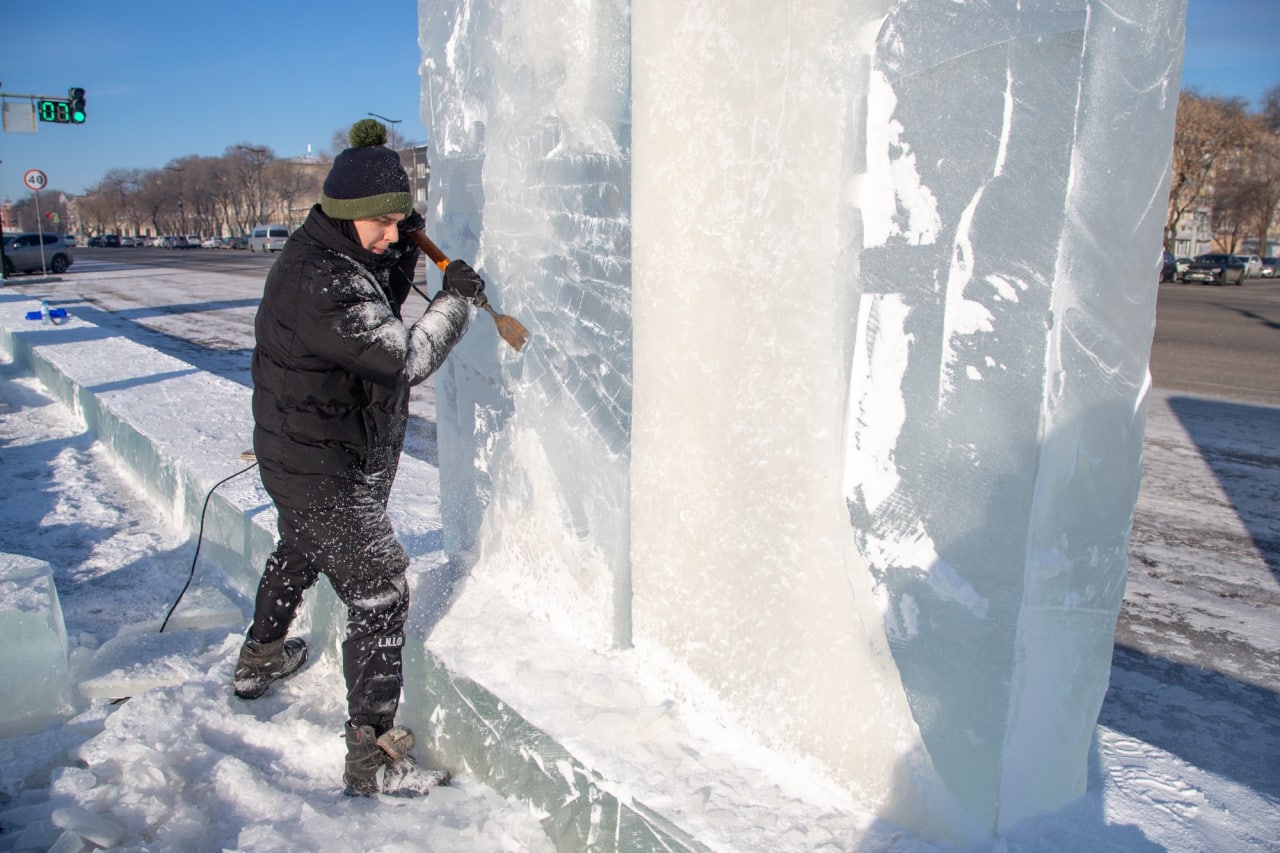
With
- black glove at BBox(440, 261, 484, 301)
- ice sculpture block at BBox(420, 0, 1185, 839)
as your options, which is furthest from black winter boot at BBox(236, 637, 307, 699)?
black glove at BBox(440, 261, 484, 301)

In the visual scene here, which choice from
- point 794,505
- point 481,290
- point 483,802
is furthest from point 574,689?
point 481,290

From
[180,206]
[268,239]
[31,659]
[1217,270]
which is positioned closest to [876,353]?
[31,659]

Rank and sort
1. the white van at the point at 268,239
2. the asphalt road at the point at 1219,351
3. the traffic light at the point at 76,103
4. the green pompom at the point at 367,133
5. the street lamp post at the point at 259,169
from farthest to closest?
the street lamp post at the point at 259,169 → the white van at the point at 268,239 → the traffic light at the point at 76,103 → the asphalt road at the point at 1219,351 → the green pompom at the point at 367,133

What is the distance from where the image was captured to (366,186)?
1.98m

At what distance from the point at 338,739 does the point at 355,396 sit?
3.04 feet

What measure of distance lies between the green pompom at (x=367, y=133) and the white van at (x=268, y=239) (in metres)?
45.6

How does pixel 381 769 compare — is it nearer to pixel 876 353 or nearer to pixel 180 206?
pixel 876 353

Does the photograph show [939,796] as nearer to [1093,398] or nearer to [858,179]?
[1093,398]

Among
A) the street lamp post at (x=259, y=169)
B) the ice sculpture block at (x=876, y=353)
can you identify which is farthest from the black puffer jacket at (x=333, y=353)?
the street lamp post at (x=259, y=169)

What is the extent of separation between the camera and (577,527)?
2.12 meters

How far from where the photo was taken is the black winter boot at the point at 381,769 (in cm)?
201

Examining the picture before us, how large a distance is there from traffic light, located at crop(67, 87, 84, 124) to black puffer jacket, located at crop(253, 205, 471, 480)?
2708 cm

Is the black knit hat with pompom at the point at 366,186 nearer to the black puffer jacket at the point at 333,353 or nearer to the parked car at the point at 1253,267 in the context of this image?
the black puffer jacket at the point at 333,353

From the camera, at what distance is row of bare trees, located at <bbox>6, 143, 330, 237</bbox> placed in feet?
259
